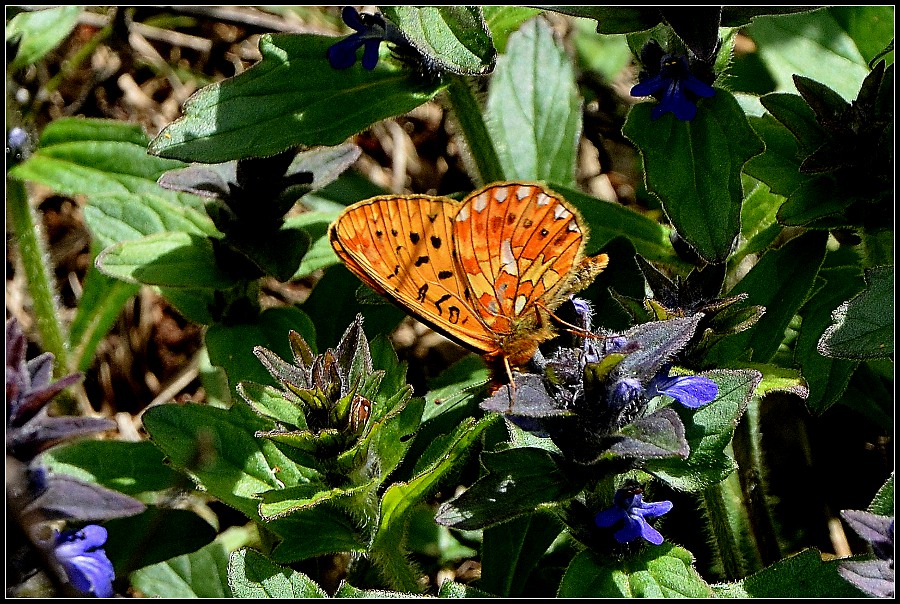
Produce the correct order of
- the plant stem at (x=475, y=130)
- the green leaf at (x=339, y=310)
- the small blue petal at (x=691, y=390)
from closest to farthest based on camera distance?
the small blue petal at (x=691, y=390)
the plant stem at (x=475, y=130)
the green leaf at (x=339, y=310)

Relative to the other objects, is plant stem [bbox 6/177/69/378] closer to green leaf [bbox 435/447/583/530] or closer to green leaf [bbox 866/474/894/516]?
green leaf [bbox 435/447/583/530]

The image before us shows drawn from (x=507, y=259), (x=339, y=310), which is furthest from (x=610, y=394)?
(x=339, y=310)

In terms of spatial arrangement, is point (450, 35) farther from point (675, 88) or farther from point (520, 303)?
point (520, 303)

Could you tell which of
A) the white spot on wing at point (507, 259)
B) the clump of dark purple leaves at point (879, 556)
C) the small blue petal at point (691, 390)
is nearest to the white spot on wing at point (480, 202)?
the white spot on wing at point (507, 259)

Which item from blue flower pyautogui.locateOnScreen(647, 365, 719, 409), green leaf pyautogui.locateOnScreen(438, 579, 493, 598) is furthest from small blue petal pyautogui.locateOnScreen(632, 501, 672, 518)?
green leaf pyautogui.locateOnScreen(438, 579, 493, 598)

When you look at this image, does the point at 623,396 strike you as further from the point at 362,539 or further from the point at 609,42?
the point at 609,42

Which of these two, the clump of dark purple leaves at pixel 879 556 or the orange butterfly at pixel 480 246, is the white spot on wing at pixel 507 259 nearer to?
the orange butterfly at pixel 480 246
